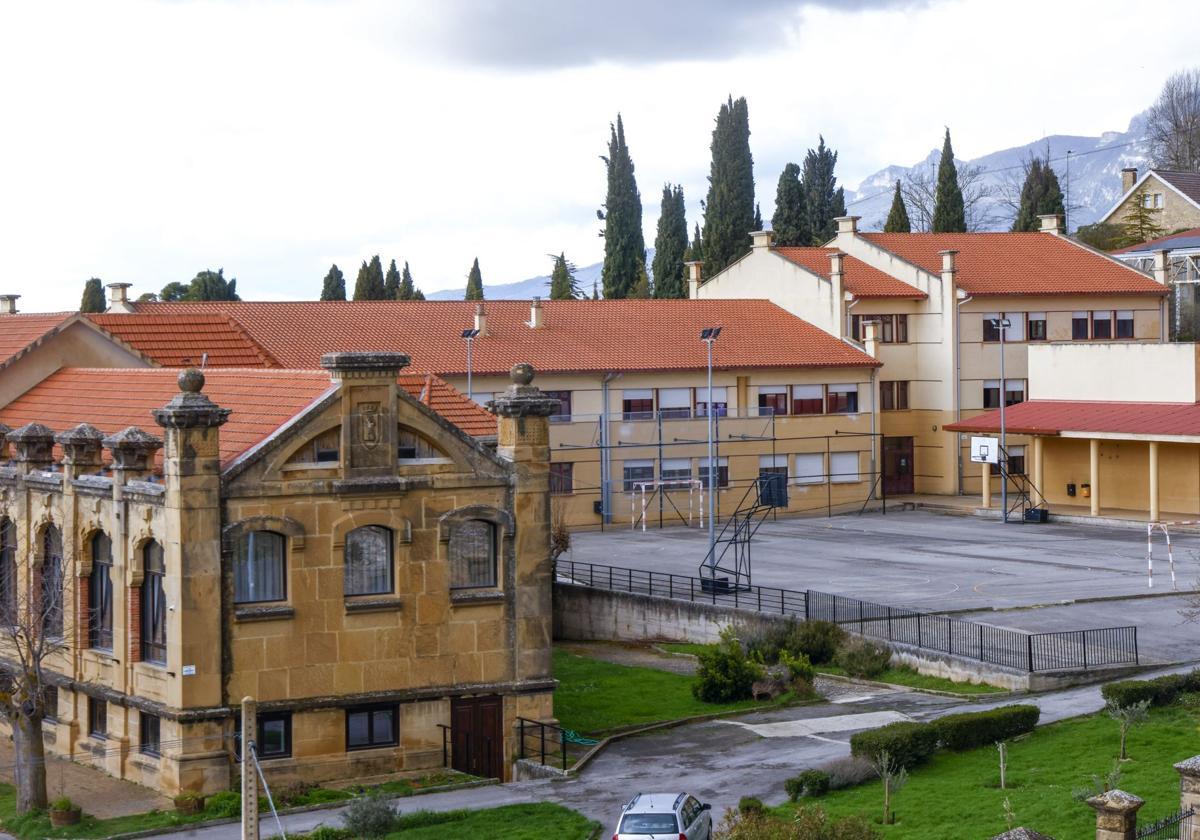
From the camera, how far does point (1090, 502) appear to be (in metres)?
72.1

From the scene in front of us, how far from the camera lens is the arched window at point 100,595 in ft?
114

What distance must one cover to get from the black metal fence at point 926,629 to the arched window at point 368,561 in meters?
13.8

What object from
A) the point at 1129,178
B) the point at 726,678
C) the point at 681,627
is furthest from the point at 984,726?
the point at 1129,178

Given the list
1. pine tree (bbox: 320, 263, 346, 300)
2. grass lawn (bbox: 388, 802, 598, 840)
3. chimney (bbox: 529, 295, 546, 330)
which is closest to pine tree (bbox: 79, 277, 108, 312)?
pine tree (bbox: 320, 263, 346, 300)

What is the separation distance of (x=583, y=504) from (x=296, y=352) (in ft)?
42.8

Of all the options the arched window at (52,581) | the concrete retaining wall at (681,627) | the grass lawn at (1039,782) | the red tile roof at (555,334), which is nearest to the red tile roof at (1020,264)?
the red tile roof at (555,334)

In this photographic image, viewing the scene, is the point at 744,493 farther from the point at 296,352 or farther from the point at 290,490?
the point at 290,490

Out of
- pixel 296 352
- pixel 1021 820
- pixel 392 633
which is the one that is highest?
pixel 296 352

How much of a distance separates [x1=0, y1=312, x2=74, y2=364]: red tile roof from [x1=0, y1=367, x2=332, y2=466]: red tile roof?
1.10 meters

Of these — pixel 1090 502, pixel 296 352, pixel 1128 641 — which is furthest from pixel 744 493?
pixel 1128 641

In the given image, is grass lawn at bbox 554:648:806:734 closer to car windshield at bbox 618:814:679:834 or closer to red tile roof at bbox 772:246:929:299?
car windshield at bbox 618:814:679:834

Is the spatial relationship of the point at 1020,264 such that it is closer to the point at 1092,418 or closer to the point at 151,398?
the point at 1092,418

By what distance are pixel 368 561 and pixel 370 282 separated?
79016 millimetres

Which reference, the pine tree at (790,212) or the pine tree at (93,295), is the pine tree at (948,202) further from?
the pine tree at (93,295)
